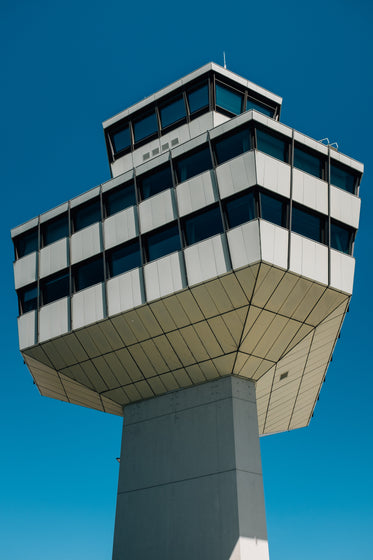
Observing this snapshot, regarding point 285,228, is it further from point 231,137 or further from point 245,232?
point 231,137

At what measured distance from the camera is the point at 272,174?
22.7 metres

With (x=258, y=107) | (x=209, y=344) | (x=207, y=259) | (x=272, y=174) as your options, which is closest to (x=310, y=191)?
(x=272, y=174)

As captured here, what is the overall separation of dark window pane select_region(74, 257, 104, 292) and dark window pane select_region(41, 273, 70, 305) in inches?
19.5

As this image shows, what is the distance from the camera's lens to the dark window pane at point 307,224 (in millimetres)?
22984

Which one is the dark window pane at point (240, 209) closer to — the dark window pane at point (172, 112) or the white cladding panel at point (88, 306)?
the white cladding panel at point (88, 306)

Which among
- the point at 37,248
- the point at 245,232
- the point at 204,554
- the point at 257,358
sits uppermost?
the point at 37,248

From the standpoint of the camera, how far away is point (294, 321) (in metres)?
23.7

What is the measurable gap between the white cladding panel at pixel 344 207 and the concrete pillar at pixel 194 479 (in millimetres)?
7546

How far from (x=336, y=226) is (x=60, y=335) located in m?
12.0

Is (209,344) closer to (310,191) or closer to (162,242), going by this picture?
(162,242)

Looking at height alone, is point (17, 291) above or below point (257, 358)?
above

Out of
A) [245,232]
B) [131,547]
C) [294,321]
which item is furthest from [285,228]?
[131,547]

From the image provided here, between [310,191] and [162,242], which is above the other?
[310,191]

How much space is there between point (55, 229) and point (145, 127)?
6.94m
